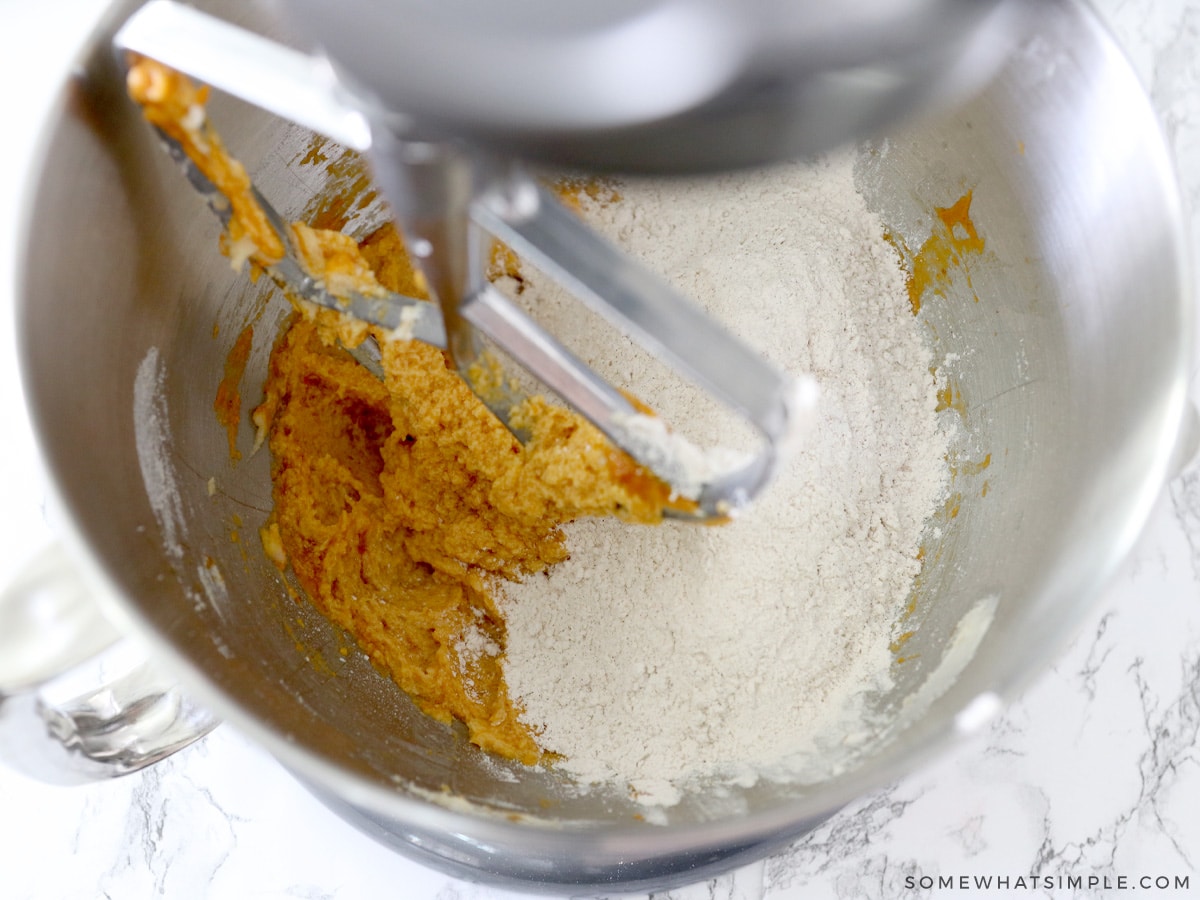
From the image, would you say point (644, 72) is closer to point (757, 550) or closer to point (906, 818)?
point (757, 550)

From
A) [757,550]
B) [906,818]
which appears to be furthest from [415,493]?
[906,818]

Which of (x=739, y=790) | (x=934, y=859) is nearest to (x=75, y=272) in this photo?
(x=739, y=790)

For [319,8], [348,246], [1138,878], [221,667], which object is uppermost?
[348,246]

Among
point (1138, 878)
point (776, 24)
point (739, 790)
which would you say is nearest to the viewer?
point (776, 24)

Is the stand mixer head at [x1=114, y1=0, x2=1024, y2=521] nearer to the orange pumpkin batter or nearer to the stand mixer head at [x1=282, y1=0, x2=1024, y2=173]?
the stand mixer head at [x1=282, y1=0, x2=1024, y2=173]

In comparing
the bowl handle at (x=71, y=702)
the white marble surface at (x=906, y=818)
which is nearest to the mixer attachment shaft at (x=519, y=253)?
the bowl handle at (x=71, y=702)

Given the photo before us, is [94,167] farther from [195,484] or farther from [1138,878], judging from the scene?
[1138,878]

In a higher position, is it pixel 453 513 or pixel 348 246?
pixel 348 246
